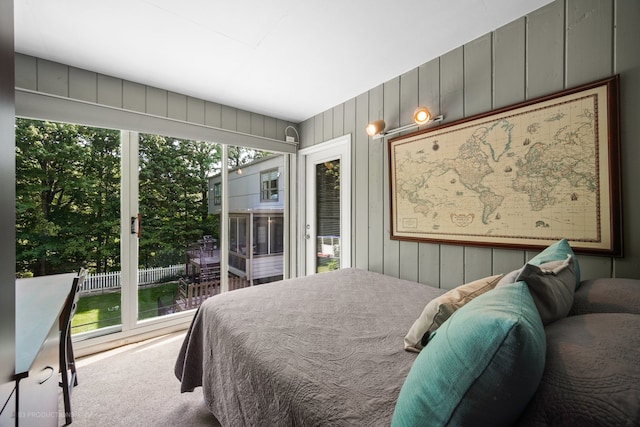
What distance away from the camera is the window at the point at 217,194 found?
3.00 m

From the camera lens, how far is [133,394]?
1.77m

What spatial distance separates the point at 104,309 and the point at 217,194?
4.95 ft

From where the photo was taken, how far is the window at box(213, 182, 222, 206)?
9.86 ft

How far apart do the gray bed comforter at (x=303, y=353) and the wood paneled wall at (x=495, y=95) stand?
456 mm

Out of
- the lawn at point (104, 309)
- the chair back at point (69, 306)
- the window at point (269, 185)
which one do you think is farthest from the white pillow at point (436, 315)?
the window at point (269, 185)

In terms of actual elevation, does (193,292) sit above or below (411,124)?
below

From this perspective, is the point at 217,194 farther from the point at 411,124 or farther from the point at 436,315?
the point at 436,315

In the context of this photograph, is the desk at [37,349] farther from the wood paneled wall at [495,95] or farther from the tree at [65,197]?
the wood paneled wall at [495,95]

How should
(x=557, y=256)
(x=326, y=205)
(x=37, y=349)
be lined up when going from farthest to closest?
(x=326, y=205)
(x=557, y=256)
(x=37, y=349)

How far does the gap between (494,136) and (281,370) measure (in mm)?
1902

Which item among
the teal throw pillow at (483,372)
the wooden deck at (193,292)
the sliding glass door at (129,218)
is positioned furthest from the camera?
the wooden deck at (193,292)

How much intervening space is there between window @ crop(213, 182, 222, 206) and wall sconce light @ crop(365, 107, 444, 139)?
180cm

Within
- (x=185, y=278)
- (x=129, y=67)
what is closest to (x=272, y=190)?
(x=185, y=278)

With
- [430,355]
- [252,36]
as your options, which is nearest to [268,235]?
[252,36]
